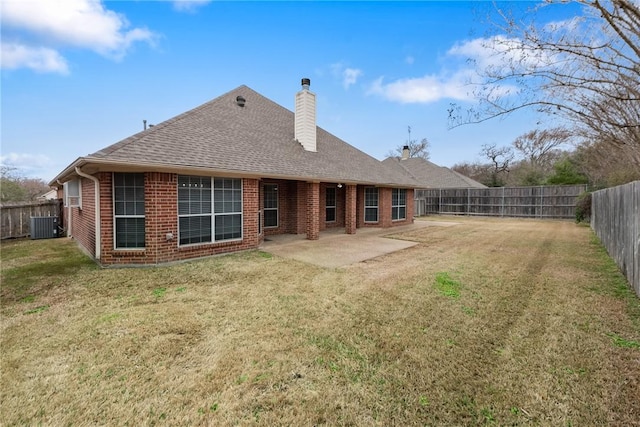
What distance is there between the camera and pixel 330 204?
14047 mm

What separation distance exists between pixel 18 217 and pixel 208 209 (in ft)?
31.2

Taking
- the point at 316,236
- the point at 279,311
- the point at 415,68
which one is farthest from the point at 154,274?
the point at 415,68

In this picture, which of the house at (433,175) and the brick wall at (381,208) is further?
the house at (433,175)

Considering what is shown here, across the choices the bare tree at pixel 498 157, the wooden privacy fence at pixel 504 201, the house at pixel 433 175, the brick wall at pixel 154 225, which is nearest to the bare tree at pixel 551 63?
the brick wall at pixel 154 225

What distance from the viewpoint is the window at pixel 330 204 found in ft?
45.3

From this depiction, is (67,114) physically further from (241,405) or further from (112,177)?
(241,405)

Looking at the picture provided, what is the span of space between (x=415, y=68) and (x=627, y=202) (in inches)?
339

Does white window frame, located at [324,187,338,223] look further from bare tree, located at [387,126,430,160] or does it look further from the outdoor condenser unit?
bare tree, located at [387,126,430,160]

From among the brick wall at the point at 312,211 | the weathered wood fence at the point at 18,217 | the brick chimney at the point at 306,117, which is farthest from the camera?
the brick chimney at the point at 306,117

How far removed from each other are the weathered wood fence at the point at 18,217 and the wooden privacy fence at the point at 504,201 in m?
23.6

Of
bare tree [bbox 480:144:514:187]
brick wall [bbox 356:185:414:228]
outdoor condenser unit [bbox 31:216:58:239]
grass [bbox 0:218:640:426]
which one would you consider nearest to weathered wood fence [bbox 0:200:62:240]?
outdoor condenser unit [bbox 31:216:58:239]

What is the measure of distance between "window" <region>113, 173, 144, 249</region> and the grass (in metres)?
1.10

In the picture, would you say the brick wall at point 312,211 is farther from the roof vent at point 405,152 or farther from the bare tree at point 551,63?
the roof vent at point 405,152

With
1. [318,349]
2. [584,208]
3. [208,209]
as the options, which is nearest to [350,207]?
[208,209]
